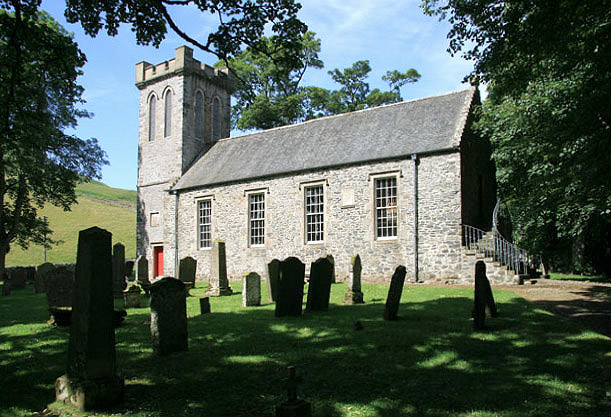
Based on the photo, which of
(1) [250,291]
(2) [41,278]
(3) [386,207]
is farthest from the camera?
(3) [386,207]

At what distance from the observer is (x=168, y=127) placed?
1152 inches

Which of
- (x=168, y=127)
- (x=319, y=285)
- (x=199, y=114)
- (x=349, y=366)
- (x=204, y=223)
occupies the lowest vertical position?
(x=349, y=366)

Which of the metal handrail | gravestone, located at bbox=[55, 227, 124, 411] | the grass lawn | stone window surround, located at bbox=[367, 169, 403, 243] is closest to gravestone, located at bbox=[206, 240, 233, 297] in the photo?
the grass lawn

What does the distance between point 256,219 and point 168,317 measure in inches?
602

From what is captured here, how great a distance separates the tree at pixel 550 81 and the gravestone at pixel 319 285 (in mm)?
5797

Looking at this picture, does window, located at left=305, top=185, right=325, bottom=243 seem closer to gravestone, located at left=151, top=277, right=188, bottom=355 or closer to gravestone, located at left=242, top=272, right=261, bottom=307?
gravestone, located at left=242, top=272, right=261, bottom=307

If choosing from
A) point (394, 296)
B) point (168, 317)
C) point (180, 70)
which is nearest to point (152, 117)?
point (180, 70)

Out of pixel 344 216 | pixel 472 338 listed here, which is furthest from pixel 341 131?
pixel 472 338

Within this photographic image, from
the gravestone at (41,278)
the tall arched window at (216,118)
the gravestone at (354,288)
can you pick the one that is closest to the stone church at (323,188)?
the tall arched window at (216,118)

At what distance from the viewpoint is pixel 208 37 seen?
322 inches

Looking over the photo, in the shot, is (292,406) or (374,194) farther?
(374,194)

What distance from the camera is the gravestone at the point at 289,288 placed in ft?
32.4

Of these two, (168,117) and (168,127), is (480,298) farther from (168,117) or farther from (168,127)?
(168,117)

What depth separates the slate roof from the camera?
729 inches
